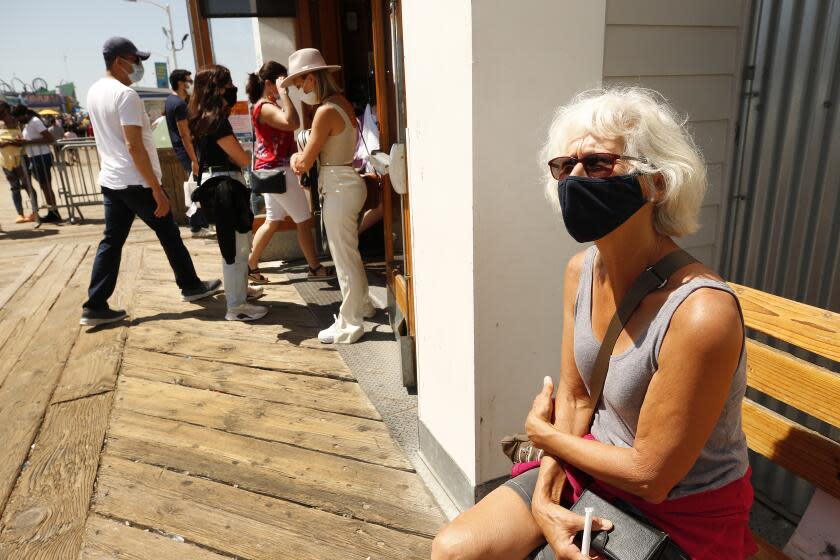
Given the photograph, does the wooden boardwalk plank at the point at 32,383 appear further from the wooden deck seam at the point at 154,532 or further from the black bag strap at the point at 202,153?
the black bag strap at the point at 202,153

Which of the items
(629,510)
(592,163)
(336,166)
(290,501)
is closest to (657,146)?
(592,163)

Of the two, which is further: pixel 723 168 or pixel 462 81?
pixel 723 168

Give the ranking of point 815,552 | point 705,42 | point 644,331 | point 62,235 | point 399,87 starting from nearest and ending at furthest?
point 644,331 < point 815,552 < point 705,42 < point 399,87 < point 62,235

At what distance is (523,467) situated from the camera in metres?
1.72

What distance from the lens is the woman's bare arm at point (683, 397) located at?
122 centimetres

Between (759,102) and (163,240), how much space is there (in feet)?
14.7

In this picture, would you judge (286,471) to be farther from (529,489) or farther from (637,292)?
(637,292)

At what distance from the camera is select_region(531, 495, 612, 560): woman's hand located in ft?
4.54

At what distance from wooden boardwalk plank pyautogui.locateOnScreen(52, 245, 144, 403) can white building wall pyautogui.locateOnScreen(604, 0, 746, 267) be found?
3497 mm

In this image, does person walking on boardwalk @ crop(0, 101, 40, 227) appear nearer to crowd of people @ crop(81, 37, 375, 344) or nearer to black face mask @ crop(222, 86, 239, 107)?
crowd of people @ crop(81, 37, 375, 344)

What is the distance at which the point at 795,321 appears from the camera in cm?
162

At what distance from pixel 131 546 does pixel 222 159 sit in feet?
9.40

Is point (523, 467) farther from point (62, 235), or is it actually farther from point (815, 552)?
point (62, 235)

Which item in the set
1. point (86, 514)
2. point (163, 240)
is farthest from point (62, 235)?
point (86, 514)
